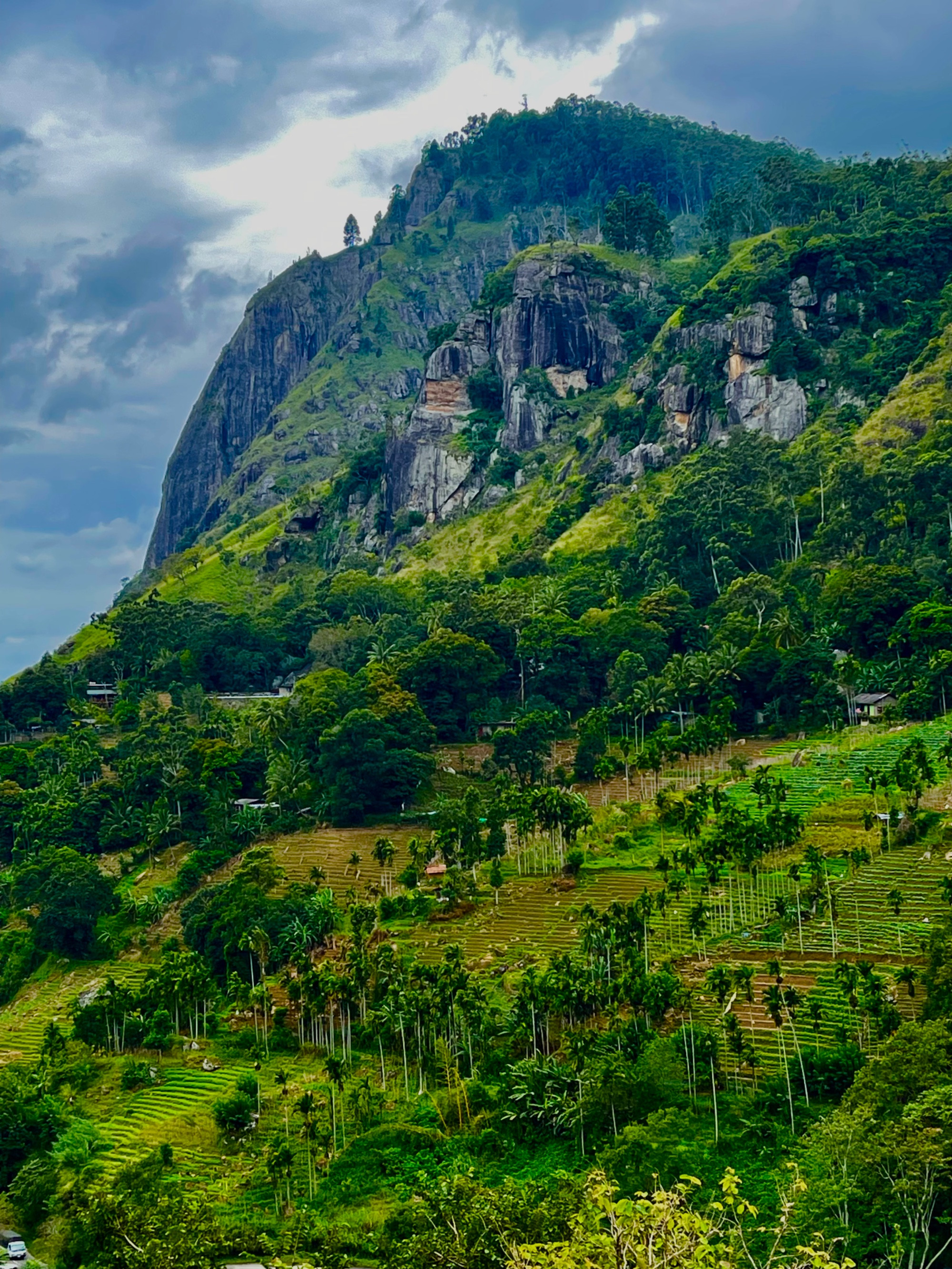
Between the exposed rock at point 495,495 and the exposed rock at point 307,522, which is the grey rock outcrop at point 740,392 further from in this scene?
the exposed rock at point 307,522

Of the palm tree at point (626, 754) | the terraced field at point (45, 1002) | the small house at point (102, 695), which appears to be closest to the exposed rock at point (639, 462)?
the palm tree at point (626, 754)

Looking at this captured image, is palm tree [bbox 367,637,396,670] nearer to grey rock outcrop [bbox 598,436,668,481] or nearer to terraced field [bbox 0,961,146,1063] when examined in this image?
grey rock outcrop [bbox 598,436,668,481]

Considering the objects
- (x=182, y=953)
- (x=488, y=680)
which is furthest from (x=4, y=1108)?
(x=488, y=680)

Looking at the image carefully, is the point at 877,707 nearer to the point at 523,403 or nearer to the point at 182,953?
the point at 182,953

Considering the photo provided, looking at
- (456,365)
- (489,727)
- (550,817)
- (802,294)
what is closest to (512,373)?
(456,365)

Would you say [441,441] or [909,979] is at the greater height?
[441,441]

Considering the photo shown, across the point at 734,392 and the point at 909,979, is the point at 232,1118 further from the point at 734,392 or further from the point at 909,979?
the point at 734,392
